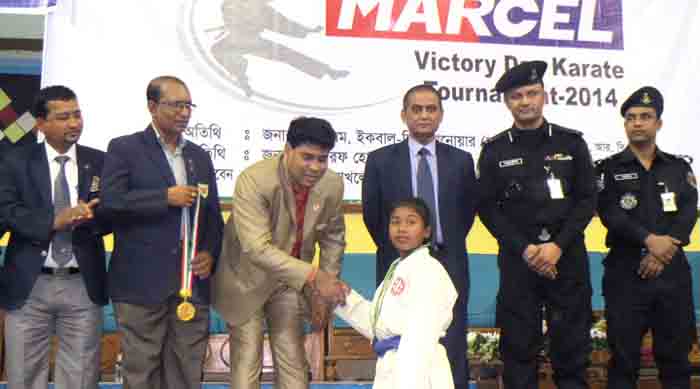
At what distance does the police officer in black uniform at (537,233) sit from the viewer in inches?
168

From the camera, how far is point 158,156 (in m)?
4.15

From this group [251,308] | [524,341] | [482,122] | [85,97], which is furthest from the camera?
[482,122]

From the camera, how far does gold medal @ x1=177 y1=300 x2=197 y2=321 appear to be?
158 inches

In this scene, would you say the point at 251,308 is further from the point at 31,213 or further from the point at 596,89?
the point at 596,89

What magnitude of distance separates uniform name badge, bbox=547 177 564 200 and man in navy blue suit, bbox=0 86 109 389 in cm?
220

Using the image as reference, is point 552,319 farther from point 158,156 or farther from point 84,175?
point 84,175

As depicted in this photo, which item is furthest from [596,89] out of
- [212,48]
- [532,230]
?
[212,48]

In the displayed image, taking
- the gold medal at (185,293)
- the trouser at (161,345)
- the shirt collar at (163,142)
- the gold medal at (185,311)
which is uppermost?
the shirt collar at (163,142)

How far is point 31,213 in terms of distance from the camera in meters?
4.07

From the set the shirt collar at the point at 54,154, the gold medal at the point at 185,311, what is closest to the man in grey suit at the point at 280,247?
the gold medal at the point at 185,311

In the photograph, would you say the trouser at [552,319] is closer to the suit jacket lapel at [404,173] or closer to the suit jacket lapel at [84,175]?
the suit jacket lapel at [404,173]

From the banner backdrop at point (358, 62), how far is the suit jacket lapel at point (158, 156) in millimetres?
1607

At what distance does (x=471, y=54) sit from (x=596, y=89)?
0.94m

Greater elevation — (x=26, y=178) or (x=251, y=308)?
(x=26, y=178)
